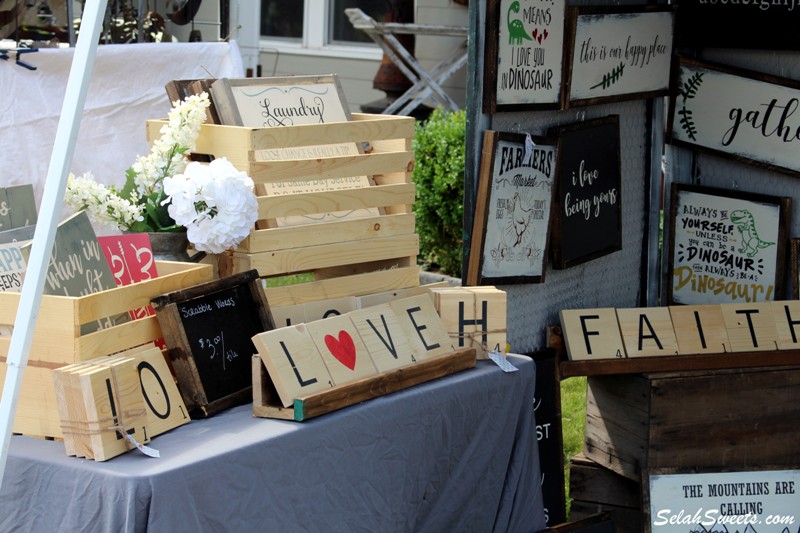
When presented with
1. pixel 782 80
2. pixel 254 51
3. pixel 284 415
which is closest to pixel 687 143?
pixel 782 80

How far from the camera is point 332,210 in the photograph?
2.88 m

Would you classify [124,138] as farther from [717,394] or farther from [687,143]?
[717,394]

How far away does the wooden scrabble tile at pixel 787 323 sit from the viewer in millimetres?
3752

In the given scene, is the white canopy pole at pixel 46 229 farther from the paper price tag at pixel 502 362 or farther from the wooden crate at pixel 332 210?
the paper price tag at pixel 502 362

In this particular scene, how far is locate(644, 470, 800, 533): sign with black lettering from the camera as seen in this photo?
11.6 feet

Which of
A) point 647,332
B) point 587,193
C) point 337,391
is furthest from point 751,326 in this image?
point 337,391

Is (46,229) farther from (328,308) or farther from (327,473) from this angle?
(328,308)

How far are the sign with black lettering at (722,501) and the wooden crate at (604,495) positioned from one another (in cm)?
27

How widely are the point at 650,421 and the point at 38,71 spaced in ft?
10.4

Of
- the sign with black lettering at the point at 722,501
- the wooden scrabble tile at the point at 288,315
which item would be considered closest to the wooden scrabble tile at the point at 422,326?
the wooden scrabble tile at the point at 288,315

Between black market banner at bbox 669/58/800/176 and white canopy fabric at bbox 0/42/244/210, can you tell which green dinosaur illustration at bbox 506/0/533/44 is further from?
white canopy fabric at bbox 0/42/244/210

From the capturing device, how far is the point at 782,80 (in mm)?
3877

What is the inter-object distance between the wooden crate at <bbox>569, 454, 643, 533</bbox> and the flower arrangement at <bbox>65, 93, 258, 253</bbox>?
1.90 meters

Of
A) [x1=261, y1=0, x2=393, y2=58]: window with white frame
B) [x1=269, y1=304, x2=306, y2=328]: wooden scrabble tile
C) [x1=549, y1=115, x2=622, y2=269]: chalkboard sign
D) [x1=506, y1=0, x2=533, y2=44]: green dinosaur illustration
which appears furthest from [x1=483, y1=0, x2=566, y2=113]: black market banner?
[x1=261, y1=0, x2=393, y2=58]: window with white frame
